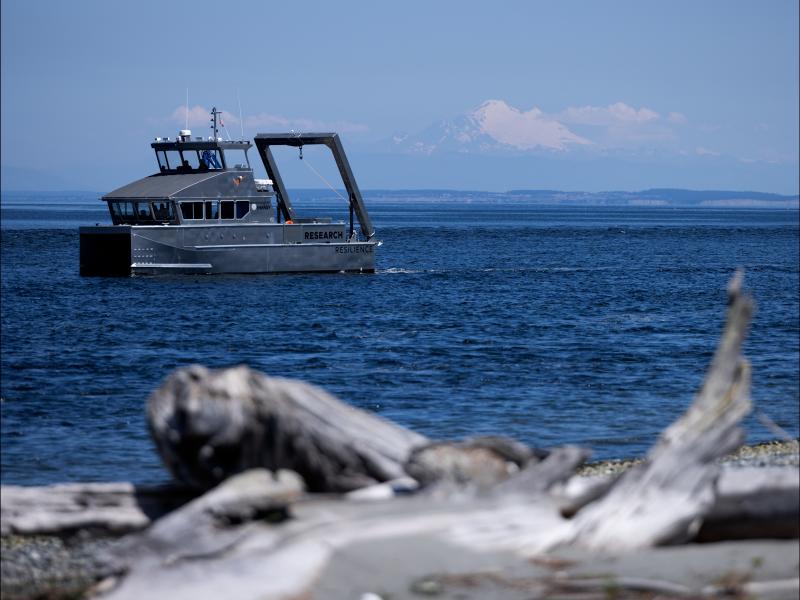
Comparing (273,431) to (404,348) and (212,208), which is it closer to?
(404,348)

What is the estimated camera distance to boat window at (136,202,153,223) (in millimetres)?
42894

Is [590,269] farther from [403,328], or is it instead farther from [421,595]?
[421,595]

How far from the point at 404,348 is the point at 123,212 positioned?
19397 millimetres

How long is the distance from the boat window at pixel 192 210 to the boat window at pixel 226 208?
74 cm

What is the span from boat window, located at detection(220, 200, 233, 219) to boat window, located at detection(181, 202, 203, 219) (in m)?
0.74

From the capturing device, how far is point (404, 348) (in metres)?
27.9

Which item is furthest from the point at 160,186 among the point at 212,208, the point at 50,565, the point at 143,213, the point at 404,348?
the point at 50,565

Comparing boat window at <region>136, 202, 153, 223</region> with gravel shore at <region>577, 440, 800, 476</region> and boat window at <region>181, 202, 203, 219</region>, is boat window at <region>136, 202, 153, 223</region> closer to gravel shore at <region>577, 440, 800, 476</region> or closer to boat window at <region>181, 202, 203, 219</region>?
boat window at <region>181, 202, 203, 219</region>

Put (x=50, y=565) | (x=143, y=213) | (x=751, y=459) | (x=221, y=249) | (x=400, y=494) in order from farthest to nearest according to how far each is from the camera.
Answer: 1. (x=221, y=249)
2. (x=143, y=213)
3. (x=751, y=459)
4. (x=50, y=565)
5. (x=400, y=494)

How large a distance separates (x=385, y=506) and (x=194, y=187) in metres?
36.5

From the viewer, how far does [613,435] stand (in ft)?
55.2

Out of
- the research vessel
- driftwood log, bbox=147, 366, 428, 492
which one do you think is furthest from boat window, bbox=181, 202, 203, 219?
driftwood log, bbox=147, 366, 428, 492

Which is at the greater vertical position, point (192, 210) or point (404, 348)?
point (192, 210)

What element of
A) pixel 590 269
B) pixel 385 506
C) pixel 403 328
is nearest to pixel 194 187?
pixel 403 328
